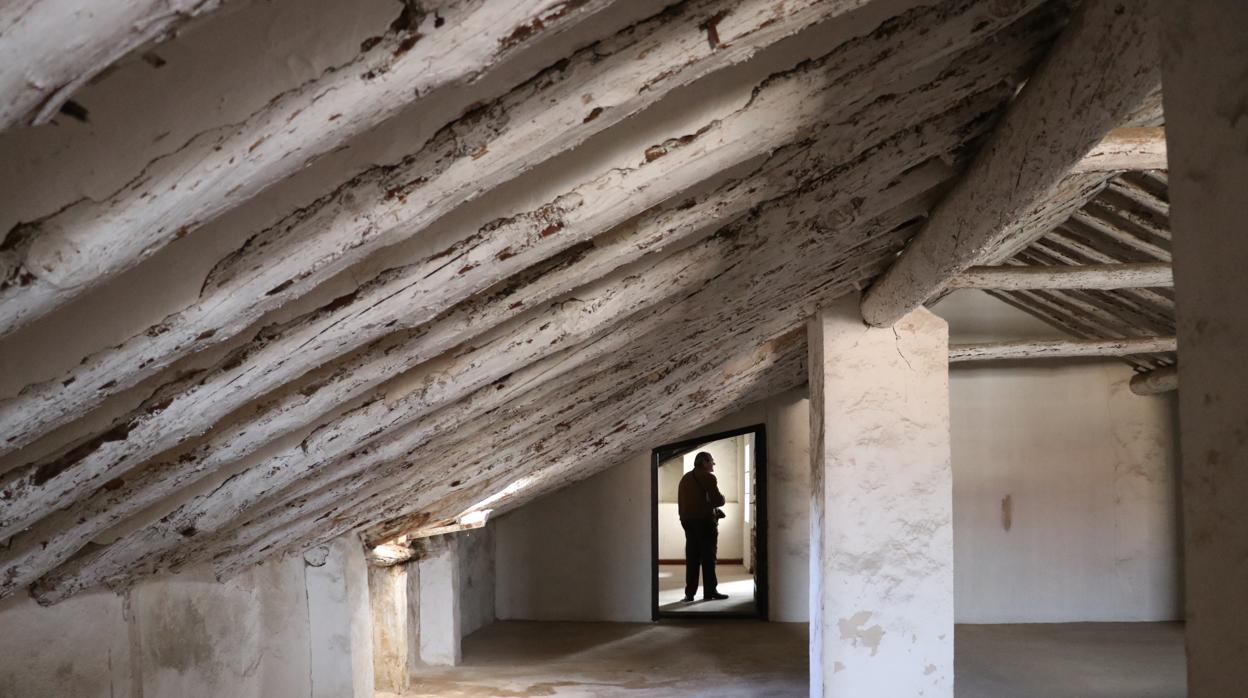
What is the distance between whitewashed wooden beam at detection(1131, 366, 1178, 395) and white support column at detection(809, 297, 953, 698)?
4518 mm

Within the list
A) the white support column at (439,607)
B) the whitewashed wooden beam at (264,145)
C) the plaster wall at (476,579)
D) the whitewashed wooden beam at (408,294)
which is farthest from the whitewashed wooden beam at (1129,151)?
the plaster wall at (476,579)

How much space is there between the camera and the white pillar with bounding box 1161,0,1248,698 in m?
0.97

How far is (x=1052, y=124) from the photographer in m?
1.81

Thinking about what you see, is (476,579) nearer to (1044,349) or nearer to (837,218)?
(1044,349)

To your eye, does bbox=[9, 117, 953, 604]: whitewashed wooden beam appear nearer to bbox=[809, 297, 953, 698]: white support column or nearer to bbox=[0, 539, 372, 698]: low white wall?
bbox=[0, 539, 372, 698]: low white wall

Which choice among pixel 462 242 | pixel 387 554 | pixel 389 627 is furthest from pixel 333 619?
pixel 462 242

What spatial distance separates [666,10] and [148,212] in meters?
0.70

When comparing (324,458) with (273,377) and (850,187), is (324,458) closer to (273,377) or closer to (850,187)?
(273,377)

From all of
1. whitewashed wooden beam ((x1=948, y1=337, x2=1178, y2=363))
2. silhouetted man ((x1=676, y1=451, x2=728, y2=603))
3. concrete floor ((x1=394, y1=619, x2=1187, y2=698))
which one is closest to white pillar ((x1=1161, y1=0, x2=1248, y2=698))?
concrete floor ((x1=394, y1=619, x2=1187, y2=698))

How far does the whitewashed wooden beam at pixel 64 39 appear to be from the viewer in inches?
35.5

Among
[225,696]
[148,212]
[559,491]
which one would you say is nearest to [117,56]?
[148,212]

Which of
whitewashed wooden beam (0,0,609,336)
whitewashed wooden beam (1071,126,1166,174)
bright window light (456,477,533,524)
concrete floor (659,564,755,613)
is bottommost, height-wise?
concrete floor (659,564,755,613)

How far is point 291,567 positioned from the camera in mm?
4332

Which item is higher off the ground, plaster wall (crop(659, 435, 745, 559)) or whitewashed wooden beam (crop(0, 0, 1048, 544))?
whitewashed wooden beam (crop(0, 0, 1048, 544))
